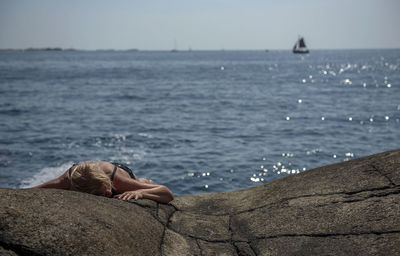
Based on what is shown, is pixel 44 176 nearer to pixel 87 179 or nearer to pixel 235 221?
pixel 87 179

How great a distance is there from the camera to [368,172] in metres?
4.15

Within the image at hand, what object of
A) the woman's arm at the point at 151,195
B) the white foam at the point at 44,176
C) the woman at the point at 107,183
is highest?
the woman at the point at 107,183

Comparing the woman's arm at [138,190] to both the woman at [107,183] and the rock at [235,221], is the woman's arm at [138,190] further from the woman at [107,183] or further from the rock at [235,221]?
the rock at [235,221]

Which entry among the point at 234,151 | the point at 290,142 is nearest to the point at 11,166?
the point at 234,151

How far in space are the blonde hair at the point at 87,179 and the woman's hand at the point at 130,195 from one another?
0.23 meters

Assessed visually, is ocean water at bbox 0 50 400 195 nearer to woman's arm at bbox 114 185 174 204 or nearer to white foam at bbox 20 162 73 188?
white foam at bbox 20 162 73 188

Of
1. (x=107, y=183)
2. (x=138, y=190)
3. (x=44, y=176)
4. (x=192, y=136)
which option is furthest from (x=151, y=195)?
(x=192, y=136)

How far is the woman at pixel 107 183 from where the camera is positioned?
3.84 m

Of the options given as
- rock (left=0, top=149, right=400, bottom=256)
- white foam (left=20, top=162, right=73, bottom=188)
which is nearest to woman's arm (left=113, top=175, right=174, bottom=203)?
rock (left=0, top=149, right=400, bottom=256)

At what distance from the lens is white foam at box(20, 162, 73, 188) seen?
38.2 ft

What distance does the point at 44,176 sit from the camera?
40.5 feet

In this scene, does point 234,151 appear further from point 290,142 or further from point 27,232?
point 27,232

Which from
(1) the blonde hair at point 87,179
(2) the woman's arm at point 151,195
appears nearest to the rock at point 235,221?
(2) the woman's arm at point 151,195

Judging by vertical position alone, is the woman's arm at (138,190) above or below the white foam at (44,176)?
above
